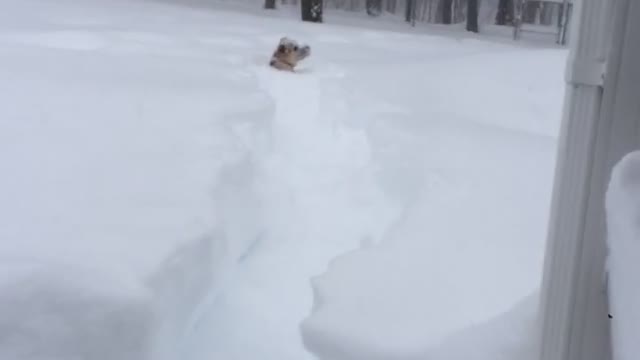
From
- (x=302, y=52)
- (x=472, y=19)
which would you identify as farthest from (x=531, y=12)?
(x=302, y=52)

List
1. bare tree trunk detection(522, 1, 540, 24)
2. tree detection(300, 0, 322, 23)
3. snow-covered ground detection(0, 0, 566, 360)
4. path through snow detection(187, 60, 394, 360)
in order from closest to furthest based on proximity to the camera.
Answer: snow-covered ground detection(0, 0, 566, 360) → path through snow detection(187, 60, 394, 360) → tree detection(300, 0, 322, 23) → bare tree trunk detection(522, 1, 540, 24)

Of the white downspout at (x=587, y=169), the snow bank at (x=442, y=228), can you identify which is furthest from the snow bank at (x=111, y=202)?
the white downspout at (x=587, y=169)

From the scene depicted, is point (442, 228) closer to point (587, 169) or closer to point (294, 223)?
point (294, 223)

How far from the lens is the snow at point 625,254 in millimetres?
1049

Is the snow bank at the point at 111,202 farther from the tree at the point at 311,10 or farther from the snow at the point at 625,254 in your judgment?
the tree at the point at 311,10

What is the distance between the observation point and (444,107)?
738 cm

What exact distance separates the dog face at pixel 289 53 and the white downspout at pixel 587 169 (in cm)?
680

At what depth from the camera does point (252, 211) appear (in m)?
4.34

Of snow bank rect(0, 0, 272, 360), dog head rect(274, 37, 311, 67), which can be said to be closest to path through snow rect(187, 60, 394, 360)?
snow bank rect(0, 0, 272, 360)

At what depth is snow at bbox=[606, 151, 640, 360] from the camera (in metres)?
1.05

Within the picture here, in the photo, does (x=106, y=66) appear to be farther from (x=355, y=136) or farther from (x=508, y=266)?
(x=508, y=266)

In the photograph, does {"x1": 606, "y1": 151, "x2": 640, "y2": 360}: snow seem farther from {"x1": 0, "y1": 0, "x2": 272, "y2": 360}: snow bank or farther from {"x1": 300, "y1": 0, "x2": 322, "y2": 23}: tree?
{"x1": 300, "y1": 0, "x2": 322, "y2": 23}: tree

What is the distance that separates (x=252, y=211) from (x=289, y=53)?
15.1 ft

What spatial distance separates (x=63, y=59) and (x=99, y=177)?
4.20 meters
